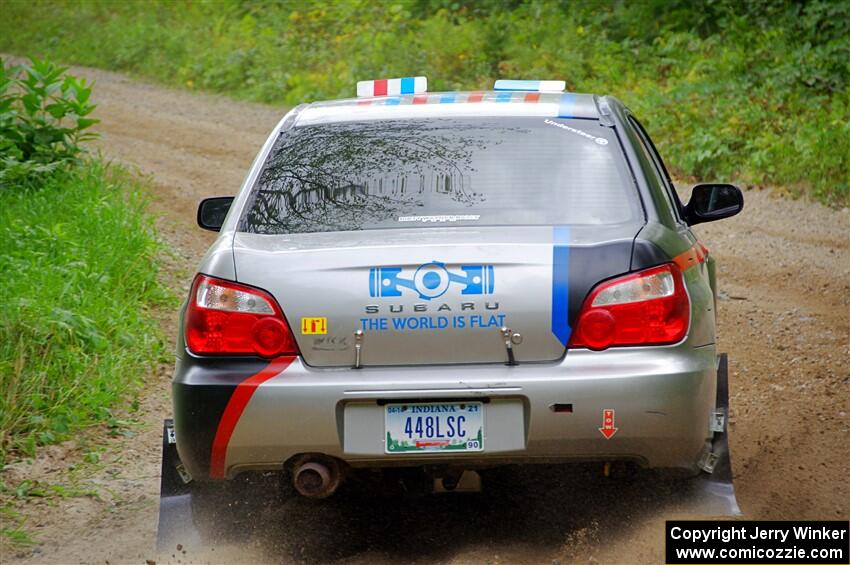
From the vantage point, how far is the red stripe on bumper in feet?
11.9

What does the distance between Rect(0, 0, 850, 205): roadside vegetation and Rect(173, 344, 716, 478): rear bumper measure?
7.54 meters

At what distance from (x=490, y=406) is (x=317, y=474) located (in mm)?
591

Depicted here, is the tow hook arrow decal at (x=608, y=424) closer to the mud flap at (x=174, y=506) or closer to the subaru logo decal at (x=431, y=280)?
the subaru logo decal at (x=431, y=280)

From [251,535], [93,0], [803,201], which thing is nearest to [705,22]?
[803,201]

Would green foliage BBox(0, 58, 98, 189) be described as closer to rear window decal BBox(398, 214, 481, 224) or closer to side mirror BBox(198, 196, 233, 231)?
side mirror BBox(198, 196, 233, 231)

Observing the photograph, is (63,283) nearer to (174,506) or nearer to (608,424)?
(174,506)

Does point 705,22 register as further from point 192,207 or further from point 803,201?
point 192,207

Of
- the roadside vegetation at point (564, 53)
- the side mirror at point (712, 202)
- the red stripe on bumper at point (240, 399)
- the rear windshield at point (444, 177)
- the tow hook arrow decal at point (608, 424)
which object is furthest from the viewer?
the roadside vegetation at point (564, 53)

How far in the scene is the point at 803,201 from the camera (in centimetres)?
1060

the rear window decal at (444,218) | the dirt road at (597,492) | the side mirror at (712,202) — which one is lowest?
the dirt road at (597,492)

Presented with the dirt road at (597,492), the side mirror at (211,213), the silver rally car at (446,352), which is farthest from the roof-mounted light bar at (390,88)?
the dirt road at (597,492)

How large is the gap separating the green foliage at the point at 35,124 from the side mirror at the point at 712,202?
5.53 meters

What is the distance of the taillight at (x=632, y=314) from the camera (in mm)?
3580

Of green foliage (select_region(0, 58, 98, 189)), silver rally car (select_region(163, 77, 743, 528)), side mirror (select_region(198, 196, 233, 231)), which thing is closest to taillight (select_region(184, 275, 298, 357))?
silver rally car (select_region(163, 77, 743, 528))
